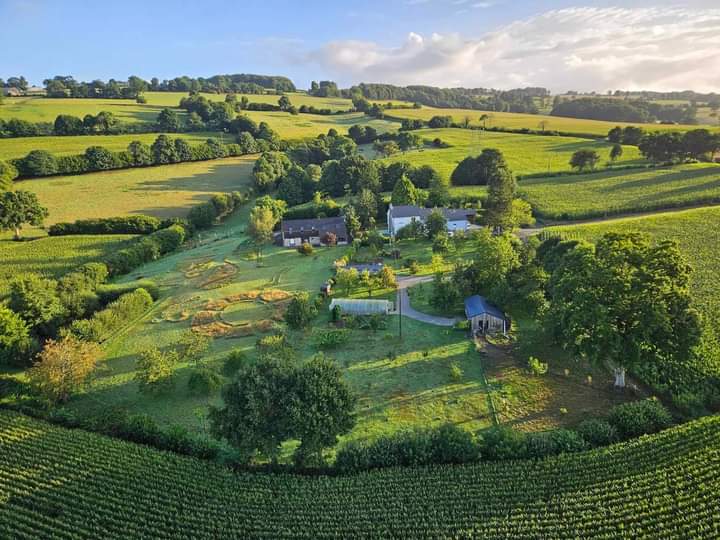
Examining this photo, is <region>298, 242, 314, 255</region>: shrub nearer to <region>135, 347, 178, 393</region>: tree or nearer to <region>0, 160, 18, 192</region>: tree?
<region>135, 347, 178, 393</region>: tree

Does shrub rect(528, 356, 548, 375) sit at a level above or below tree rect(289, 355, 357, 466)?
below

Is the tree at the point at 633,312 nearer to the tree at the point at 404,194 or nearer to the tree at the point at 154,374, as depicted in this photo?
the tree at the point at 154,374

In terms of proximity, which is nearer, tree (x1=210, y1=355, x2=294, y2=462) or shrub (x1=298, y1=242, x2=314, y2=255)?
tree (x1=210, y1=355, x2=294, y2=462)

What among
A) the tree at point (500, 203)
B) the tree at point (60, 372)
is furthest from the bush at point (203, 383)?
the tree at point (500, 203)

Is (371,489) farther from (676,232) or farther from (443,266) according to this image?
(676,232)

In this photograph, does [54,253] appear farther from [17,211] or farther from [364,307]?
[364,307]

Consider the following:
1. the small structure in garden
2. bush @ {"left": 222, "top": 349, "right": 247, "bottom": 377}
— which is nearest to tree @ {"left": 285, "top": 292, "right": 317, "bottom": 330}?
bush @ {"left": 222, "top": 349, "right": 247, "bottom": 377}
